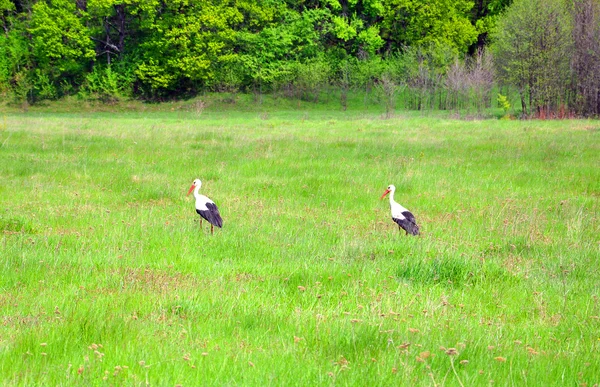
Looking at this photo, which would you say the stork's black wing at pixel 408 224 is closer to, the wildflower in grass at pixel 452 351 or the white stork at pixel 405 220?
the white stork at pixel 405 220

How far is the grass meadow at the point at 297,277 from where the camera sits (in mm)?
4312

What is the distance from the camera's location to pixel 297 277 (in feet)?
22.5

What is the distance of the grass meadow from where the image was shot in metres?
4.31

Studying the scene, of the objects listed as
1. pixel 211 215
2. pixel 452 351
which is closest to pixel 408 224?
pixel 211 215

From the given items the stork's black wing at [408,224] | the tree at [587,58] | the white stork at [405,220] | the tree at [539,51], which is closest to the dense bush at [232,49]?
the tree at [539,51]

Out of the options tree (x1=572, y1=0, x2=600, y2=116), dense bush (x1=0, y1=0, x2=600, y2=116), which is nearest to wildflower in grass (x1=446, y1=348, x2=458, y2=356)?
tree (x1=572, y1=0, x2=600, y2=116)

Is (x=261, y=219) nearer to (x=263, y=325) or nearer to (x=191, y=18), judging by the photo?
(x=263, y=325)

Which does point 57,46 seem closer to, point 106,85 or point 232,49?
point 106,85

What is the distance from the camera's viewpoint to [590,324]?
559cm

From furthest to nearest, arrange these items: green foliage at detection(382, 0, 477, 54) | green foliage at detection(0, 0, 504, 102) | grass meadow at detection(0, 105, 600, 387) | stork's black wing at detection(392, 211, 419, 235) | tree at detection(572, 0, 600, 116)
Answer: green foliage at detection(382, 0, 477, 54) → green foliage at detection(0, 0, 504, 102) → tree at detection(572, 0, 600, 116) → stork's black wing at detection(392, 211, 419, 235) → grass meadow at detection(0, 105, 600, 387)

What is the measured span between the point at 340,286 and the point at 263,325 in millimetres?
1665

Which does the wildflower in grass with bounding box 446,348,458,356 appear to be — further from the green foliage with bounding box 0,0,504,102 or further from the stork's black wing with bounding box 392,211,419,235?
the green foliage with bounding box 0,0,504,102

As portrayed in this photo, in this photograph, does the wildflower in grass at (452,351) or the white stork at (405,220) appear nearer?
the wildflower in grass at (452,351)

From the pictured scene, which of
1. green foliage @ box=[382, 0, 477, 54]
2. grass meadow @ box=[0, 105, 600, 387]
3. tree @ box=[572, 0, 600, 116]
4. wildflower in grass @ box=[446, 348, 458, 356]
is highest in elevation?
green foliage @ box=[382, 0, 477, 54]
